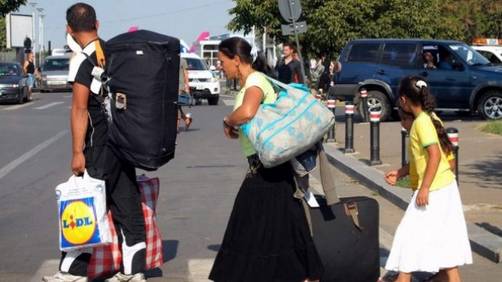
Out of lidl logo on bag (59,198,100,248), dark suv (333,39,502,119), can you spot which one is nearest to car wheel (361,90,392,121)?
dark suv (333,39,502,119)

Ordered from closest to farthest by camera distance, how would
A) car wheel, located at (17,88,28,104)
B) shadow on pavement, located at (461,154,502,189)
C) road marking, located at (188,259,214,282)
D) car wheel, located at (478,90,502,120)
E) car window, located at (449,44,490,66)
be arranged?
road marking, located at (188,259,214,282) → shadow on pavement, located at (461,154,502,189) → car wheel, located at (478,90,502,120) → car window, located at (449,44,490,66) → car wheel, located at (17,88,28,104)

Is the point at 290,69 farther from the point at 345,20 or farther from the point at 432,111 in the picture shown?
the point at 345,20

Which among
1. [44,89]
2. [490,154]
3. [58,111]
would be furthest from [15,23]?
[490,154]

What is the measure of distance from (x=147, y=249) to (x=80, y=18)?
5.69 ft

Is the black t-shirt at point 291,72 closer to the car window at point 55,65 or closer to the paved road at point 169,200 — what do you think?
the paved road at point 169,200

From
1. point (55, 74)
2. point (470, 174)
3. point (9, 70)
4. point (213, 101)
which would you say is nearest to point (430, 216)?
point (470, 174)

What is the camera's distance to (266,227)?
19.7ft

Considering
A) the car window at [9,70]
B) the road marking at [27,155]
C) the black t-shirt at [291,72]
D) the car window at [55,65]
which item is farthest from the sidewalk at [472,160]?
→ the car window at [55,65]

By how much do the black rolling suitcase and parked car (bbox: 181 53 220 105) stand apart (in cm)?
2635

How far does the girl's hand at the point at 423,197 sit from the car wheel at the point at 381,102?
16556 millimetres

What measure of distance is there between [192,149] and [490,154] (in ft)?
17.5

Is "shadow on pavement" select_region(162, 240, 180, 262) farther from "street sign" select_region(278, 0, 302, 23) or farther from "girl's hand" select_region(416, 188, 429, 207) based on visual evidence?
"street sign" select_region(278, 0, 302, 23)

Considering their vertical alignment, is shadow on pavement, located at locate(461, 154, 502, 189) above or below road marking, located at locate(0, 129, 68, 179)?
above

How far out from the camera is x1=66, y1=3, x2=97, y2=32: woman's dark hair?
6766 millimetres
